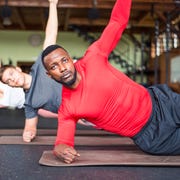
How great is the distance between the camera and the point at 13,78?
230cm

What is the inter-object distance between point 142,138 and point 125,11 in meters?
0.65

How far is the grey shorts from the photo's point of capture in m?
1.86

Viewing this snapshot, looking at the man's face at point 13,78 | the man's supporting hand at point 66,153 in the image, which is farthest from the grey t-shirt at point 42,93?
the man's supporting hand at point 66,153

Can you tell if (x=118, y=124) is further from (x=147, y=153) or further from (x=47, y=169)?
(x=47, y=169)

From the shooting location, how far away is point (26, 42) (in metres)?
11.0

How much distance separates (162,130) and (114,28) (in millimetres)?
569

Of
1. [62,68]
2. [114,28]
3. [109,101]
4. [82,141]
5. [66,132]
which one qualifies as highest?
[114,28]

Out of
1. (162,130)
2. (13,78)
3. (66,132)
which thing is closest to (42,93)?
(13,78)

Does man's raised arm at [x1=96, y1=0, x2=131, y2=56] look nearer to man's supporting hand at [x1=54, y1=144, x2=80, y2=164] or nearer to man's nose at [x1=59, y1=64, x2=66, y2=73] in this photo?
man's nose at [x1=59, y1=64, x2=66, y2=73]

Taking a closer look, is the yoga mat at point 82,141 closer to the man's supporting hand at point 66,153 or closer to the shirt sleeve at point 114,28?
the man's supporting hand at point 66,153

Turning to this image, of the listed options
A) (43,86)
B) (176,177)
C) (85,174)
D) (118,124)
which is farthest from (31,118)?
(176,177)

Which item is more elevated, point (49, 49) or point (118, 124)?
point (49, 49)

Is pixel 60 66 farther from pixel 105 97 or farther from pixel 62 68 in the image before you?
pixel 105 97

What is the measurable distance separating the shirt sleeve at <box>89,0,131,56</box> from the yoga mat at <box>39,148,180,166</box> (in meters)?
0.52
